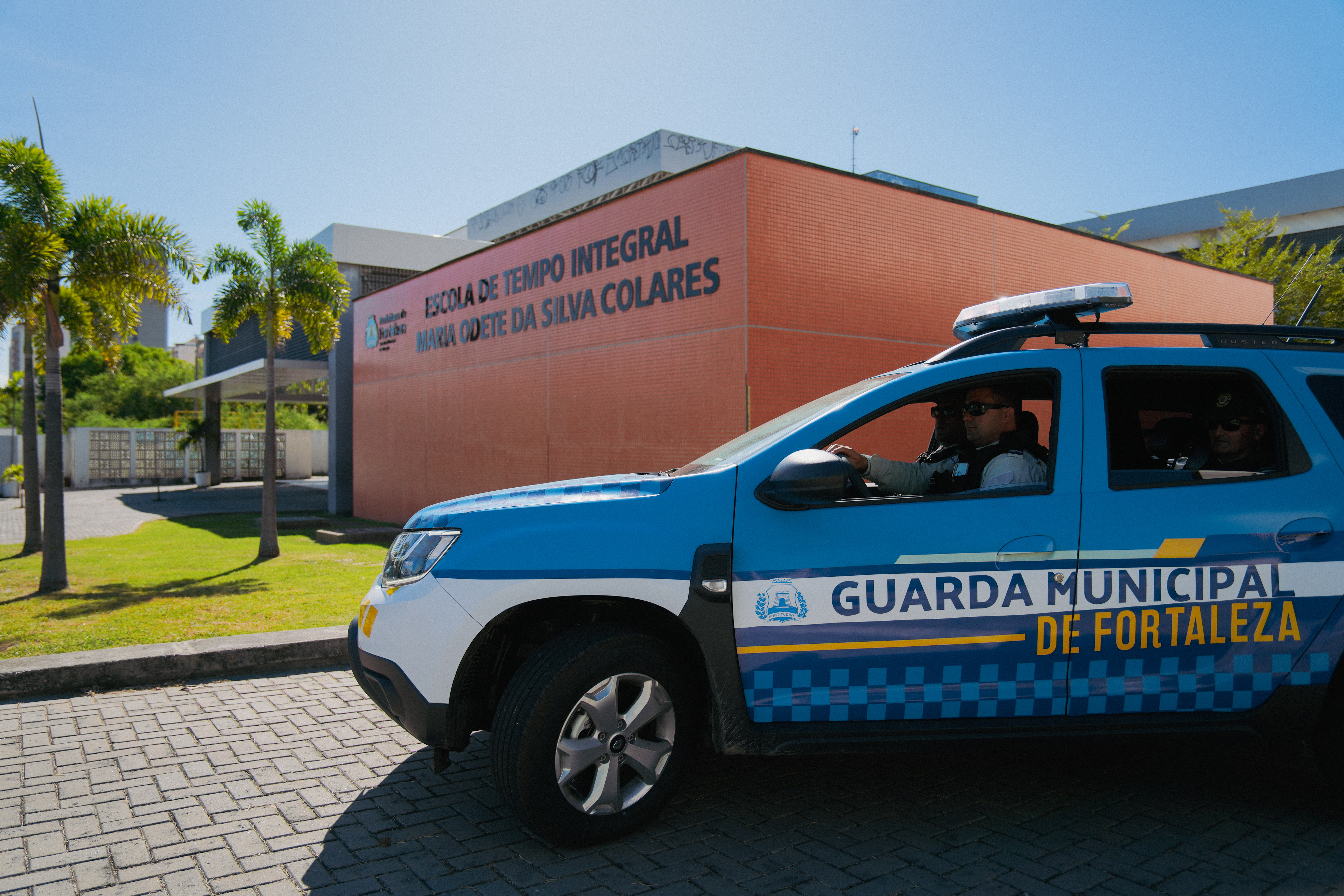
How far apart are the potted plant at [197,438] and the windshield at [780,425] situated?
34555 mm

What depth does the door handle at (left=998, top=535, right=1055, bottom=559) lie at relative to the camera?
311cm

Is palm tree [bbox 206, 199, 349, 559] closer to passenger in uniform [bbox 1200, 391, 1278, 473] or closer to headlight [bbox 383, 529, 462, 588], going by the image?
headlight [bbox 383, 529, 462, 588]

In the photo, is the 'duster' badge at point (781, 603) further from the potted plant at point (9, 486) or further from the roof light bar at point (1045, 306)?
the potted plant at point (9, 486)

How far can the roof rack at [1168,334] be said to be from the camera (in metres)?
3.40

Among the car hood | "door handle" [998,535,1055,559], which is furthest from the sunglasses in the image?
the car hood

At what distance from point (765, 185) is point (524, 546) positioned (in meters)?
6.75

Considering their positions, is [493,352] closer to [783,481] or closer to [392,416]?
[392,416]

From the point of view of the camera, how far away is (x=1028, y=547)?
311cm

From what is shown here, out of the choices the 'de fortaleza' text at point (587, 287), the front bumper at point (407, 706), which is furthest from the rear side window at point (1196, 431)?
the 'de fortaleza' text at point (587, 287)

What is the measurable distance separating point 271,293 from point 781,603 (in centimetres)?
1213

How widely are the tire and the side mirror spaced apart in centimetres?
72

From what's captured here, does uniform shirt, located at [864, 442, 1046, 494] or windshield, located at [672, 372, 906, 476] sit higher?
windshield, located at [672, 372, 906, 476]

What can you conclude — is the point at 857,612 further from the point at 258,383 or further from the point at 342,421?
the point at 258,383

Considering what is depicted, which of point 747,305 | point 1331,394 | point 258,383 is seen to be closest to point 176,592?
point 747,305
